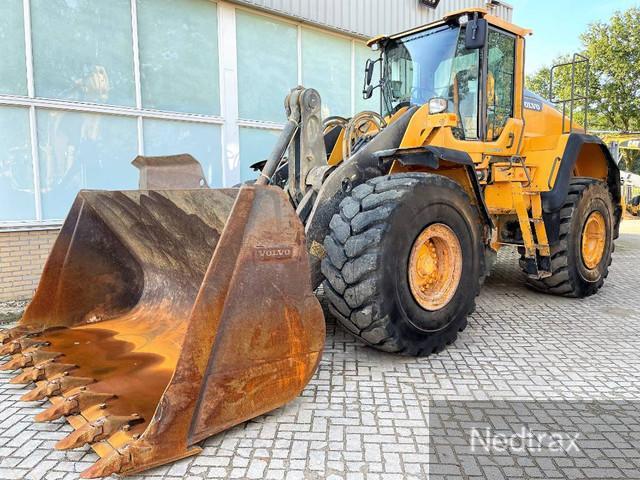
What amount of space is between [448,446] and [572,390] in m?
1.26

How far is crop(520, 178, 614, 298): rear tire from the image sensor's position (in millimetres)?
5562

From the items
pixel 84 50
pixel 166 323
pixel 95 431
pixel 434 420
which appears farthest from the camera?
pixel 84 50

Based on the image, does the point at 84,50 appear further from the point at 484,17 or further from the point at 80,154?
the point at 484,17

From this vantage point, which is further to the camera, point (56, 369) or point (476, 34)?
point (476, 34)

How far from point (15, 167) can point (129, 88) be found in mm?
1778

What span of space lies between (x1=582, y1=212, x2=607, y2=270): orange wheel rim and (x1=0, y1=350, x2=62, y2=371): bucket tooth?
605 centimetres

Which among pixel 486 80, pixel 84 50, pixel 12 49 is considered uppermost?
pixel 84 50

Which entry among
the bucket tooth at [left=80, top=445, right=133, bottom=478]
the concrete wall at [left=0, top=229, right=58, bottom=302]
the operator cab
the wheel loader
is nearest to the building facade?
the concrete wall at [left=0, top=229, right=58, bottom=302]

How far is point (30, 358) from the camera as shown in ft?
10.2

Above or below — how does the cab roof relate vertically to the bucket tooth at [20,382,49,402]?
above

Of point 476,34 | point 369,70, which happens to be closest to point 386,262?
point 476,34

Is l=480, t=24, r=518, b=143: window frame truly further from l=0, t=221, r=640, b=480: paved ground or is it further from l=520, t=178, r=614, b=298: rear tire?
l=0, t=221, r=640, b=480: paved ground

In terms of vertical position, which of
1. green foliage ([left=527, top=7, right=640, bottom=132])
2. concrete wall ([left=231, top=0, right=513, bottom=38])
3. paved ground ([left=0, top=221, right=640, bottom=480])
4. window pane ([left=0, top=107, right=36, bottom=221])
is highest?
green foliage ([left=527, top=7, right=640, bottom=132])

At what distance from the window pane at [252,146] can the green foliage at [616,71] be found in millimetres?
19763
